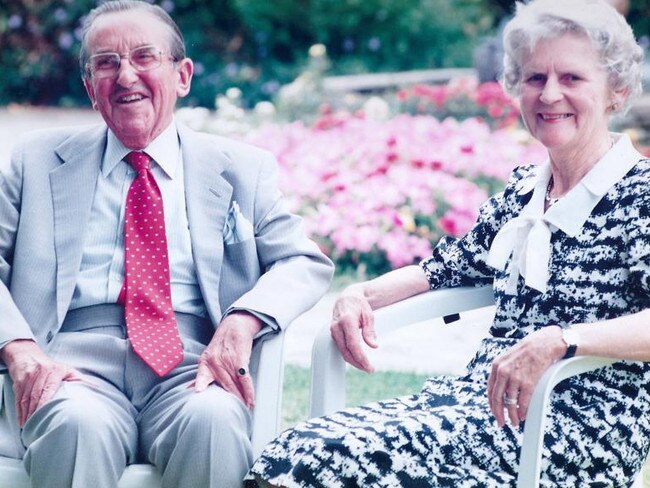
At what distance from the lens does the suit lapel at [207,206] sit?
10.0ft

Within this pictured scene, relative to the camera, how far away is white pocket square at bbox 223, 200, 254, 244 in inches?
123

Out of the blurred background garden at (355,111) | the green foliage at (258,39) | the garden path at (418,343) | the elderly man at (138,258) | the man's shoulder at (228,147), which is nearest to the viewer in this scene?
the elderly man at (138,258)

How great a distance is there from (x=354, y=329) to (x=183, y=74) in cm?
89

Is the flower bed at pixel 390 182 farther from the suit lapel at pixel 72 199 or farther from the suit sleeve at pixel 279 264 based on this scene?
the suit lapel at pixel 72 199

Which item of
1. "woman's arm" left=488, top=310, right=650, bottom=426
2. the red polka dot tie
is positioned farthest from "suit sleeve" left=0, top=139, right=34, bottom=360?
"woman's arm" left=488, top=310, right=650, bottom=426

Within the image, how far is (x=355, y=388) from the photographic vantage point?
185 inches

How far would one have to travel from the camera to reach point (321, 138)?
7.31 metres

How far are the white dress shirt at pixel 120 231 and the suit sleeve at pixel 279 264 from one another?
0.17 m

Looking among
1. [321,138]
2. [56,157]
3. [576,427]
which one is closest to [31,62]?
[321,138]

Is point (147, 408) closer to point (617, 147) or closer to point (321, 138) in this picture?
point (617, 147)

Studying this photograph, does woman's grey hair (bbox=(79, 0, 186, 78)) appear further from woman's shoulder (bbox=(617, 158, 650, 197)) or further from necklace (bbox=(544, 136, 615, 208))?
woman's shoulder (bbox=(617, 158, 650, 197))

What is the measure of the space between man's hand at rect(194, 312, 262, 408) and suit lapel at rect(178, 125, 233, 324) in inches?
6.0

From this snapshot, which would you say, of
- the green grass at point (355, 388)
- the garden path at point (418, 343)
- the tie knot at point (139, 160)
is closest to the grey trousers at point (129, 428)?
the tie knot at point (139, 160)

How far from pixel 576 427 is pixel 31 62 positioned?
42.1ft
